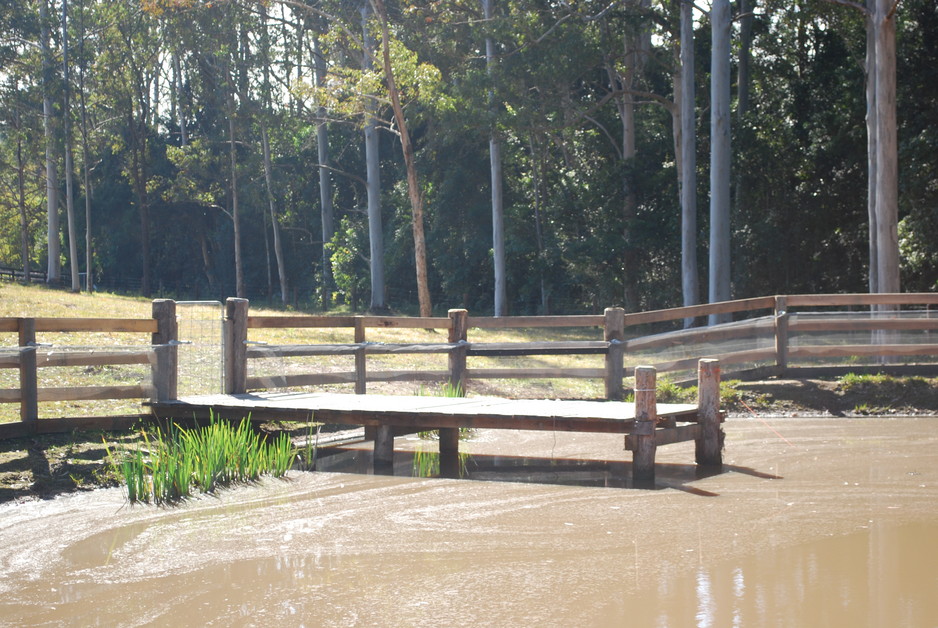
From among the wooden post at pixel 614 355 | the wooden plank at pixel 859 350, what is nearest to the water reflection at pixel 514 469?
the wooden post at pixel 614 355

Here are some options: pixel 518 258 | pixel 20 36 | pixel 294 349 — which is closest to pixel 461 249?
pixel 518 258

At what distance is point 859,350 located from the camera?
1417 centimetres

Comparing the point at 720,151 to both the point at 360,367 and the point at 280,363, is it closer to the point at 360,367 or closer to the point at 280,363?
the point at 360,367

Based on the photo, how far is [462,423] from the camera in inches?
377

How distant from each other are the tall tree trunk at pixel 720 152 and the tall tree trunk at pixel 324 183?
19.3m

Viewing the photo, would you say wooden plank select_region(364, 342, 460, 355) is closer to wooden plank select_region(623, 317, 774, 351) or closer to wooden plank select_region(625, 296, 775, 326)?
wooden plank select_region(625, 296, 775, 326)

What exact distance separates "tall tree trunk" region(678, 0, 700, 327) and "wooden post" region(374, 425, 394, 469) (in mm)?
18112

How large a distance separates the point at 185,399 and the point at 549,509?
4.38 m

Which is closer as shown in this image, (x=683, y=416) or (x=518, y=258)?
(x=683, y=416)

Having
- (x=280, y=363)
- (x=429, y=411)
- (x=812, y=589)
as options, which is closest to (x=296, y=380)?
(x=280, y=363)

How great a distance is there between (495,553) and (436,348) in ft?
20.6

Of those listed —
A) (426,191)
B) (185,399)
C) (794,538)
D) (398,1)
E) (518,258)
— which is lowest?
(794,538)

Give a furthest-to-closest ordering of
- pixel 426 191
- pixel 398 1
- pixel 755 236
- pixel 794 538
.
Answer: pixel 426 191
pixel 398 1
pixel 755 236
pixel 794 538

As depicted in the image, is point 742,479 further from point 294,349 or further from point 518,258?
point 518,258
